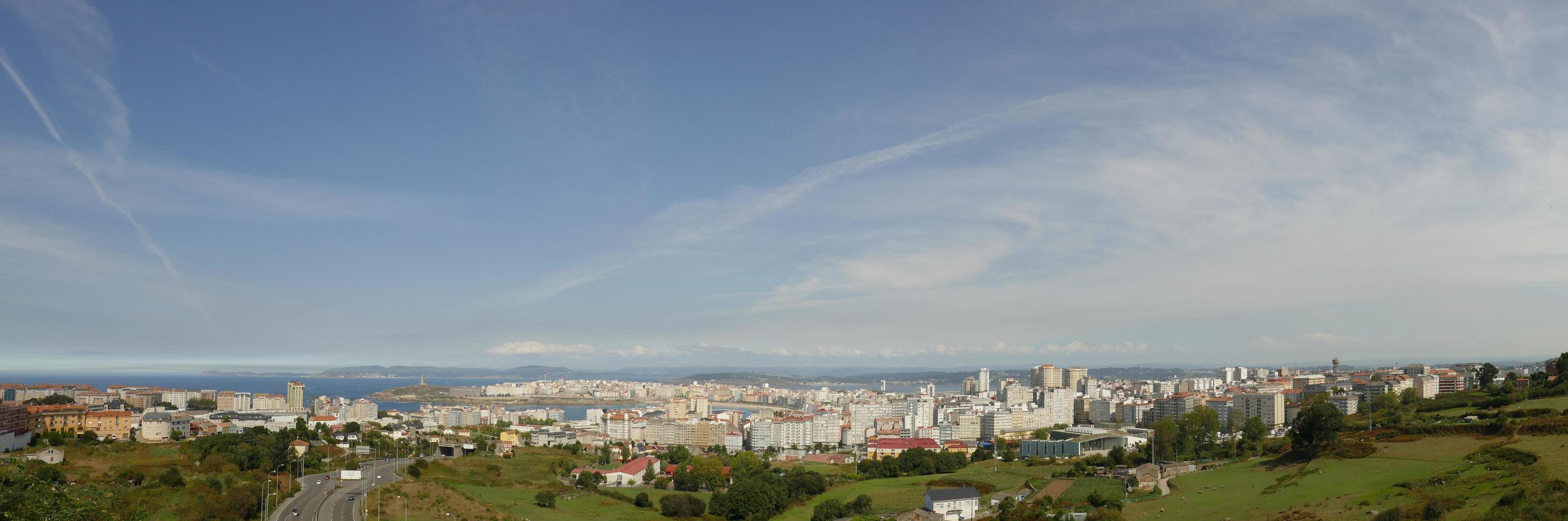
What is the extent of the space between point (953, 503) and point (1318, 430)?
1154cm

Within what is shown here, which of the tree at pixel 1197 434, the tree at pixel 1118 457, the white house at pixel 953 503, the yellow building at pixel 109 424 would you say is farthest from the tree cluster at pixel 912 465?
the yellow building at pixel 109 424

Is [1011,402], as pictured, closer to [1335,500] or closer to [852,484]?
[852,484]

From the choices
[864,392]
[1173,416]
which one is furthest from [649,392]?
[1173,416]

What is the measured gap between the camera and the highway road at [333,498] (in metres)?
25.7

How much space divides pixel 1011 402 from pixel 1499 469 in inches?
3550

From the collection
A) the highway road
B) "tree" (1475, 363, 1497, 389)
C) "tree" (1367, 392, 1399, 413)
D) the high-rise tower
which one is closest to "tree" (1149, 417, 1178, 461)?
"tree" (1367, 392, 1399, 413)

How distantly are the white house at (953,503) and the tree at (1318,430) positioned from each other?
10265 millimetres

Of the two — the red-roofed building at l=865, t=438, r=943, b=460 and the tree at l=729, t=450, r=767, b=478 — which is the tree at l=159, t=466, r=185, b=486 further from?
the red-roofed building at l=865, t=438, r=943, b=460

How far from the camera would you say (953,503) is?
28.6 meters

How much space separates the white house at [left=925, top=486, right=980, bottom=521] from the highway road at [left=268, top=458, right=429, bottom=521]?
1610 cm

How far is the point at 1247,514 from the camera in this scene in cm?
2080

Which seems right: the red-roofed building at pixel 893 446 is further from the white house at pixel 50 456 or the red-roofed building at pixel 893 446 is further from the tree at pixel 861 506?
the white house at pixel 50 456

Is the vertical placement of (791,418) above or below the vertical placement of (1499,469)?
below

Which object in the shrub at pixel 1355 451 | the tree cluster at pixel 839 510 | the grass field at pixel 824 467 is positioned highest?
the shrub at pixel 1355 451
